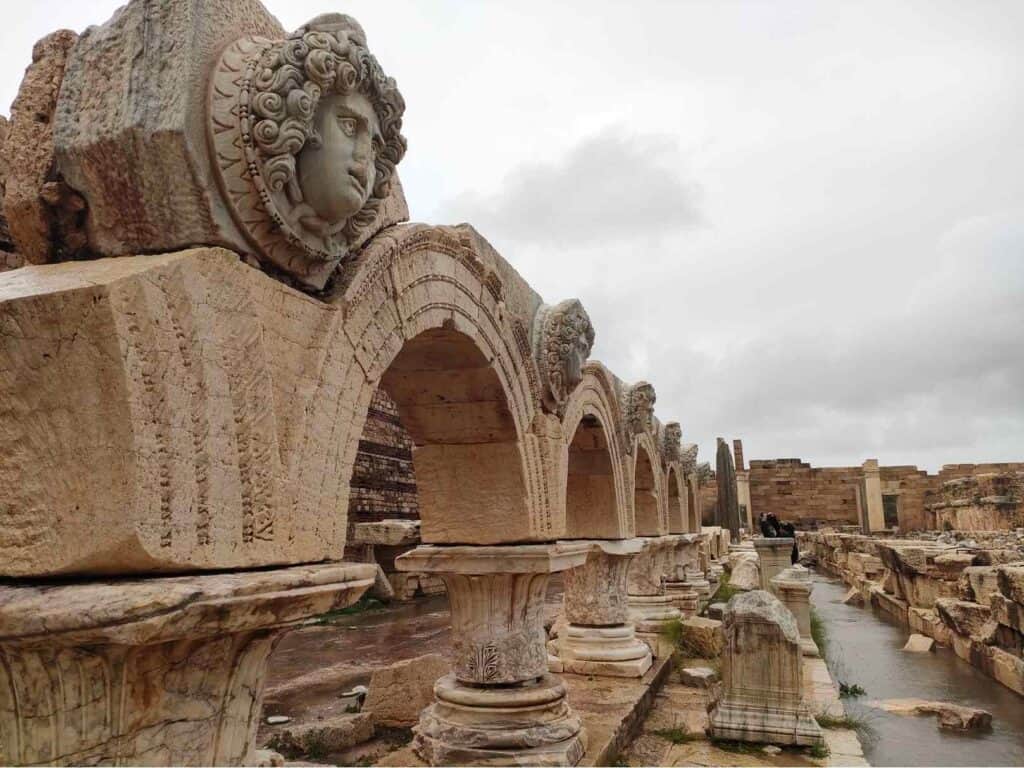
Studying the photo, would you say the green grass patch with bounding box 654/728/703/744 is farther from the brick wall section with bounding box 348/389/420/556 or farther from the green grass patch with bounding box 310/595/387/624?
the brick wall section with bounding box 348/389/420/556

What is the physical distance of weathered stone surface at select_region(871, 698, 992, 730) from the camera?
6.84 meters

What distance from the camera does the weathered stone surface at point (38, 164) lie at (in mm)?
2176

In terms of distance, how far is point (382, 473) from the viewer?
46.0ft

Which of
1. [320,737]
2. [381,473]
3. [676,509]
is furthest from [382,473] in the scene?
[320,737]

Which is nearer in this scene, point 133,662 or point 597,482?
point 133,662

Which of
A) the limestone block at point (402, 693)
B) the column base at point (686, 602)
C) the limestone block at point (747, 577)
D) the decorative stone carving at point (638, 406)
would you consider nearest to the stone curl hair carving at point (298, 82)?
the limestone block at point (402, 693)

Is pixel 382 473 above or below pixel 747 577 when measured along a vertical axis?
above

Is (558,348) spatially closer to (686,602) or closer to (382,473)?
(686,602)

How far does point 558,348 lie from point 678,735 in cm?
289

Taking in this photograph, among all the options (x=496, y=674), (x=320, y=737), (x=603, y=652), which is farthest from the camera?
(x=603, y=652)

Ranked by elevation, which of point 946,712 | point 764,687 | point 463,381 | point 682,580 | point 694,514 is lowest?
point 946,712

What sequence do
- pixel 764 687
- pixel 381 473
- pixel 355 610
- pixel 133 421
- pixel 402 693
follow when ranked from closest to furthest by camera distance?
pixel 133 421
pixel 402 693
pixel 764 687
pixel 355 610
pixel 381 473

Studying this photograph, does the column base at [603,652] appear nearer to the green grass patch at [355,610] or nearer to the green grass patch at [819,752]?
the green grass patch at [819,752]

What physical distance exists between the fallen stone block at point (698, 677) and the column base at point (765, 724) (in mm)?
1824
